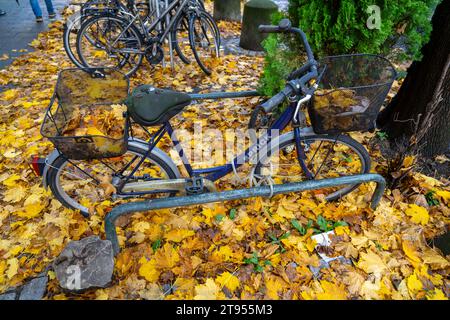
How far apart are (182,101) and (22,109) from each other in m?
3.30

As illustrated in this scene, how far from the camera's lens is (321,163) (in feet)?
10.9

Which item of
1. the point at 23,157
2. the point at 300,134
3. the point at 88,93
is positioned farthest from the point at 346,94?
the point at 23,157

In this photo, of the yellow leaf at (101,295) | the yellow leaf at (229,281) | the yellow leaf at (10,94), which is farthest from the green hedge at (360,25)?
the yellow leaf at (10,94)

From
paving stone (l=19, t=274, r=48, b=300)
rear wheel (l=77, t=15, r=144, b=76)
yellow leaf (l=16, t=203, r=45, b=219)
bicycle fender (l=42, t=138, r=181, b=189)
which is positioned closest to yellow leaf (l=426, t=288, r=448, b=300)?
bicycle fender (l=42, t=138, r=181, b=189)

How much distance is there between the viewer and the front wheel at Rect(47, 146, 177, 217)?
2459 millimetres

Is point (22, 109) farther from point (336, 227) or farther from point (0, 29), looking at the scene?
point (336, 227)

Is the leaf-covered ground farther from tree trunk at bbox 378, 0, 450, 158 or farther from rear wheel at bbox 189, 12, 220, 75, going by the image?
rear wheel at bbox 189, 12, 220, 75

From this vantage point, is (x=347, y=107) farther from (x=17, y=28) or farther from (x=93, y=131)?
(x=17, y=28)

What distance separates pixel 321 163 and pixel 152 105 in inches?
80.3

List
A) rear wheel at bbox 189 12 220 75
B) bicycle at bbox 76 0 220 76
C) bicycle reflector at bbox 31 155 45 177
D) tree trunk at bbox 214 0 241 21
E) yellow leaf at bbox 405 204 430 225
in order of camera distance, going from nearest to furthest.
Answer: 1. bicycle reflector at bbox 31 155 45 177
2. yellow leaf at bbox 405 204 430 225
3. bicycle at bbox 76 0 220 76
4. rear wheel at bbox 189 12 220 75
5. tree trunk at bbox 214 0 241 21

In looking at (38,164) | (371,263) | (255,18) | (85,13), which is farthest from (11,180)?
(255,18)

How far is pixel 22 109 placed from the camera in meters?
4.26

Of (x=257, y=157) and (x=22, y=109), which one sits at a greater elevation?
(x=257, y=157)

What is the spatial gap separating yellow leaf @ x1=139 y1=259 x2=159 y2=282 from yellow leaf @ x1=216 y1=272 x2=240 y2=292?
0.50m
